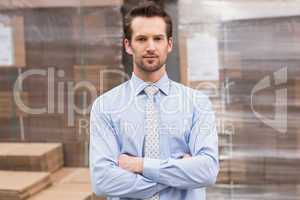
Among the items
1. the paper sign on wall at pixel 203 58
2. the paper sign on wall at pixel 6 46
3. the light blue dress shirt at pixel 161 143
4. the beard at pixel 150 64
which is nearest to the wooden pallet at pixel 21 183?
the paper sign on wall at pixel 6 46

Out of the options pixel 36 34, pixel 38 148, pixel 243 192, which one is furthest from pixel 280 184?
pixel 36 34

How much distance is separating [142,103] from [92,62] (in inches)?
46.5

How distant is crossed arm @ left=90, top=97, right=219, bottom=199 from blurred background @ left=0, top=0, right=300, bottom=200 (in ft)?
3.11

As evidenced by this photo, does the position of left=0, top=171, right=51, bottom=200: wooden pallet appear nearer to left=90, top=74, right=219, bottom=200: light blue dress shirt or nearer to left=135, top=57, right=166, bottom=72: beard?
left=90, top=74, right=219, bottom=200: light blue dress shirt

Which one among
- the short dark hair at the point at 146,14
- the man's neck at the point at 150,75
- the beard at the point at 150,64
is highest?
the short dark hair at the point at 146,14

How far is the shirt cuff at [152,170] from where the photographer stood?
5.44 ft

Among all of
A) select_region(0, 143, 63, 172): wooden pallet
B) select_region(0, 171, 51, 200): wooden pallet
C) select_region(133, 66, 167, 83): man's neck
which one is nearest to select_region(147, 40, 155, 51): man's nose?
select_region(133, 66, 167, 83): man's neck

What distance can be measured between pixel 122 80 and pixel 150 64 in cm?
118

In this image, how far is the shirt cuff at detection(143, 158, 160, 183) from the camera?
1.66 metres

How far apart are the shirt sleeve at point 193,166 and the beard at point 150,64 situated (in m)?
0.27

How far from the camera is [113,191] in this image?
167cm

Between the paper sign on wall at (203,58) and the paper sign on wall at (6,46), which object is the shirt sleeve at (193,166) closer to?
the paper sign on wall at (203,58)

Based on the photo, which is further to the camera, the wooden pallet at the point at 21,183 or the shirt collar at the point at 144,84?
the wooden pallet at the point at 21,183

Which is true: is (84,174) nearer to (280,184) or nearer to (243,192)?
(243,192)
